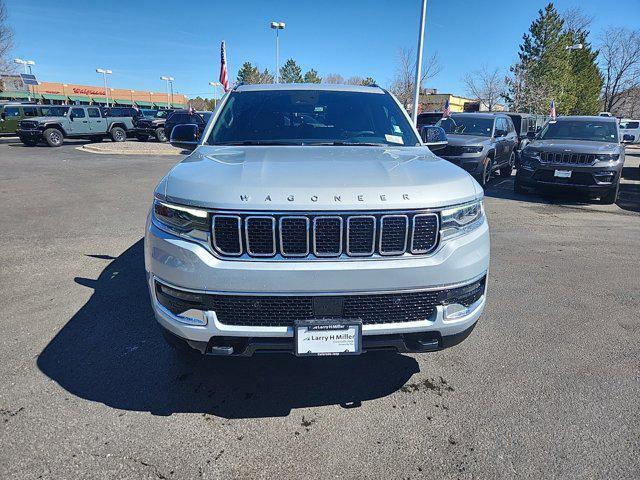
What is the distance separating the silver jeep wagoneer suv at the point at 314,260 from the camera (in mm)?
2260

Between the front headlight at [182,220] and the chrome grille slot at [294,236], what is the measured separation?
41 centimetres

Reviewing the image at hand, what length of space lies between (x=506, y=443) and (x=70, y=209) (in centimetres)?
819

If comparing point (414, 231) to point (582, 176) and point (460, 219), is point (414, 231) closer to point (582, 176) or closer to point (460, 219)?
point (460, 219)

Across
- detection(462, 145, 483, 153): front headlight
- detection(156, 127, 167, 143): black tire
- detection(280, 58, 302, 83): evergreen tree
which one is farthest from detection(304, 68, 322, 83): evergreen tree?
detection(462, 145, 483, 153): front headlight

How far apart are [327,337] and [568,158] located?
355 inches

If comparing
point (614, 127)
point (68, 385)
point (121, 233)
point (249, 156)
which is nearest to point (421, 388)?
point (249, 156)

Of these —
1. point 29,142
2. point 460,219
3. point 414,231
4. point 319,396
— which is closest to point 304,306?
point 414,231

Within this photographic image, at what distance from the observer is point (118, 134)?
82.4 ft

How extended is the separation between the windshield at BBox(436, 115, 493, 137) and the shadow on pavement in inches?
396

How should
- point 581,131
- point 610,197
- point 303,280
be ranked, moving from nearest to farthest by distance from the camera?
point 303,280 → point 610,197 → point 581,131

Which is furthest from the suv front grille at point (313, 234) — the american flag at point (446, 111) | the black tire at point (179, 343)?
the american flag at point (446, 111)

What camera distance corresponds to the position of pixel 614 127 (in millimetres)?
10281

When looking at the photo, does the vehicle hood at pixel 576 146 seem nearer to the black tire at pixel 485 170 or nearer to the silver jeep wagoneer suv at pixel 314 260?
the black tire at pixel 485 170

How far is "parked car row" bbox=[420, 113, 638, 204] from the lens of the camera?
920cm
